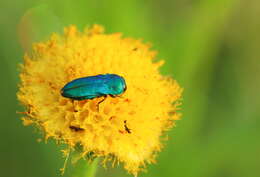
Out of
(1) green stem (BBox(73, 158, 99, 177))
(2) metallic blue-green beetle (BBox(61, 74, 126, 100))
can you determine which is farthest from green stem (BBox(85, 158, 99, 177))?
(2) metallic blue-green beetle (BBox(61, 74, 126, 100))

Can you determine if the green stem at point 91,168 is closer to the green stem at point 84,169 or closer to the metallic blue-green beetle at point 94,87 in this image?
the green stem at point 84,169

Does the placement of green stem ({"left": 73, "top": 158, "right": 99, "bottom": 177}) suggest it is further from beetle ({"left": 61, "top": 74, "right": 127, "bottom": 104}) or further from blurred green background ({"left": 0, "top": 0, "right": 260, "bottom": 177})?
blurred green background ({"left": 0, "top": 0, "right": 260, "bottom": 177})

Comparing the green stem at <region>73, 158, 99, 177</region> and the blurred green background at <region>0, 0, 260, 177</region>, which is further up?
the blurred green background at <region>0, 0, 260, 177</region>

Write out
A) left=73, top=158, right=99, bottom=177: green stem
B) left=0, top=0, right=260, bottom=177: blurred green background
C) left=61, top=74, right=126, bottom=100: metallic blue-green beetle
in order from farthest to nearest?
left=0, top=0, right=260, bottom=177: blurred green background < left=73, top=158, right=99, bottom=177: green stem < left=61, top=74, right=126, bottom=100: metallic blue-green beetle

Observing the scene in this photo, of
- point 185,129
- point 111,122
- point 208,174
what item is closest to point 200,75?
point 185,129

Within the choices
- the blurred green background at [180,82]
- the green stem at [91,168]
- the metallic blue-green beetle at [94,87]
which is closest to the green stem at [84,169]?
the green stem at [91,168]

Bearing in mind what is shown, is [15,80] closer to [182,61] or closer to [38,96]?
[38,96]
